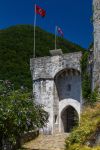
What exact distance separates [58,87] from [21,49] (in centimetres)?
2718

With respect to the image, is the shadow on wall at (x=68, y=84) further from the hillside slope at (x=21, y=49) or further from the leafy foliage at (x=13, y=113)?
the hillside slope at (x=21, y=49)

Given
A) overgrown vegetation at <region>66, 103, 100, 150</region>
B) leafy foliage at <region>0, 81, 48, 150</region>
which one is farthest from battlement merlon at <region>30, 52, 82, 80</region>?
overgrown vegetation at <region>66, 103, 100, 150</region>

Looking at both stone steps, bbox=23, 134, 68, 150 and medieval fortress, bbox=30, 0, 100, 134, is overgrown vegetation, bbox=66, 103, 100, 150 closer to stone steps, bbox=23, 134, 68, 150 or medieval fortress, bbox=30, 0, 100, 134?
stone steps, bbox=23, 134, 68, 150

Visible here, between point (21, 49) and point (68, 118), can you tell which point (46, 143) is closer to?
point (68, 118)

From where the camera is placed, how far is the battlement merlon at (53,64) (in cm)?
2805

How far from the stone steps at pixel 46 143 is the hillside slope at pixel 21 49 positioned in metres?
17.2

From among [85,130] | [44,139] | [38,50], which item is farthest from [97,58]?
[38,50]

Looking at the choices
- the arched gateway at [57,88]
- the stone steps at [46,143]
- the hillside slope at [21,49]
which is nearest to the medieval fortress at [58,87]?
the arched gateway at [57,88]

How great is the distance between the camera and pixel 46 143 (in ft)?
76.4

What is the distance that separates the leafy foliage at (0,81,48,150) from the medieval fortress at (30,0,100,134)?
9.50 m

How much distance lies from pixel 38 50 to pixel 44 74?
84.0 ft

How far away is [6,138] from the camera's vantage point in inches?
719

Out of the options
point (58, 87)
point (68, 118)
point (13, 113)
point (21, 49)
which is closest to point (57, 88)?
point (58, 87)

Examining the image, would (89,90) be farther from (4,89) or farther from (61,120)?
(4,89)
